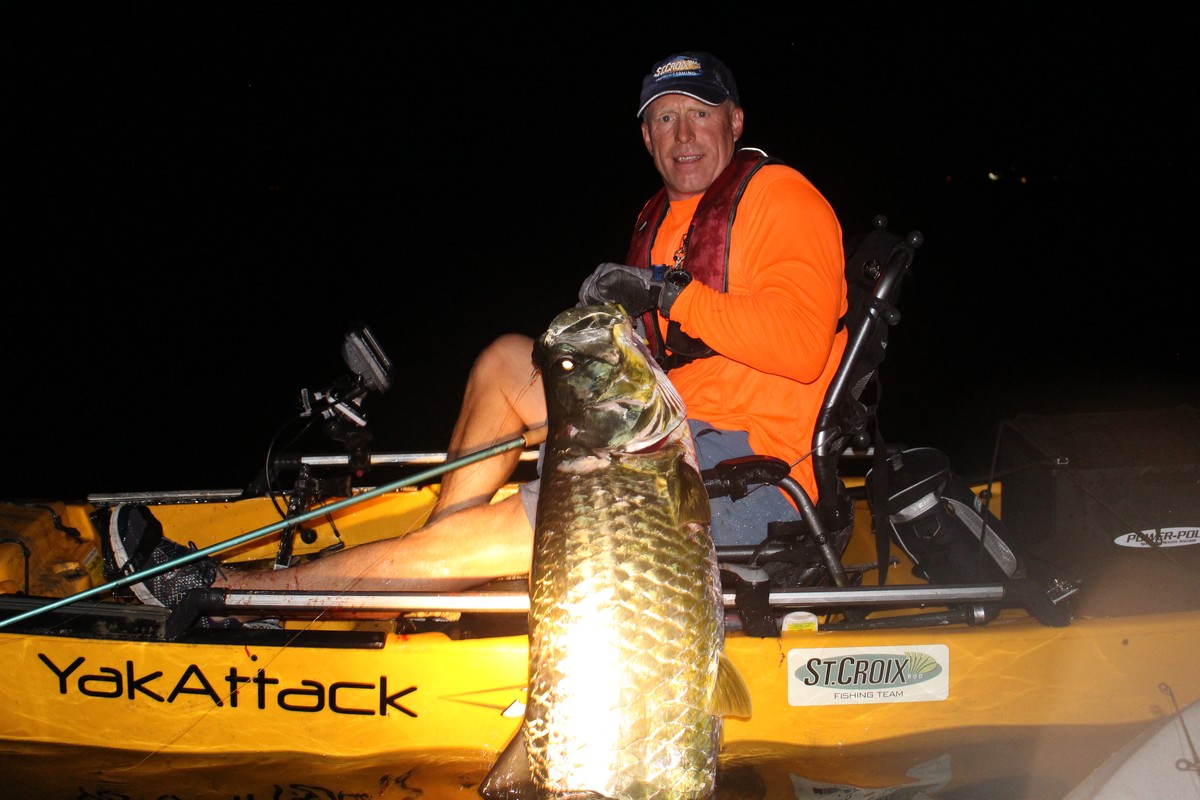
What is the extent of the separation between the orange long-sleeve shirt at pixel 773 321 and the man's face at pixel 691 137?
390 mm

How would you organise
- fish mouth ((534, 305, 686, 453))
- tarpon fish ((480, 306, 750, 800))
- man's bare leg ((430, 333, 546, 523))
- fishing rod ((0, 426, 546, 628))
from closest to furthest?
tarpon fish ((480, 306, 750, 800)) → fish mouth ((534, 305, 686, 453)) → fishing rod ((0, 426, 546, 628)) → man's bare leg ((430, 333, 546, 523))

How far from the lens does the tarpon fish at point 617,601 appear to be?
2.28 metres

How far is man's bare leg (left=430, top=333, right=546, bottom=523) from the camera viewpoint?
384 centimetres

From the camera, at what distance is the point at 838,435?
341cm

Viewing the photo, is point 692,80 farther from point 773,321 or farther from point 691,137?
point 773,321

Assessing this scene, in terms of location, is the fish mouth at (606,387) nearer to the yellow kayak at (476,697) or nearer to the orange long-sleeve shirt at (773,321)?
the orange long-sleeve shirt at (773,321)

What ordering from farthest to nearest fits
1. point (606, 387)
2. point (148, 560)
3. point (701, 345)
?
point (148, 560), point (701, 345), point (606, 387)

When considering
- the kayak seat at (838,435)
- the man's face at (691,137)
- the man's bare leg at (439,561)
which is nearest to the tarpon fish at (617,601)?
the kayak seat at (838,435)

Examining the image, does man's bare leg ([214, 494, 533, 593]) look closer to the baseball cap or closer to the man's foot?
the man's foot

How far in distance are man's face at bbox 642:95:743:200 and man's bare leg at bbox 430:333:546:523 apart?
3.22 ft

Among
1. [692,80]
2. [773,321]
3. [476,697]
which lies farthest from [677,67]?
[476,697]

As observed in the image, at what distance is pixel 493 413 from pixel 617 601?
1.70 metres

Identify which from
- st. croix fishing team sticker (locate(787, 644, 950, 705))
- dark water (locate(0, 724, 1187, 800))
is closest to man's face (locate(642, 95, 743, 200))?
st. croix fishing team sticker (locate(787, 644, 950, 705))

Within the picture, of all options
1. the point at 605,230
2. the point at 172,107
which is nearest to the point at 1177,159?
the point at 605,230
